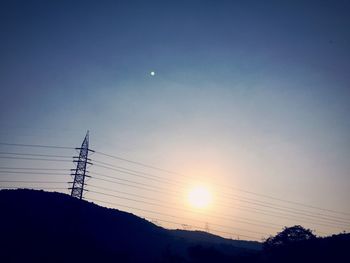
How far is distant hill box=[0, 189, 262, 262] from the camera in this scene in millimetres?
56062

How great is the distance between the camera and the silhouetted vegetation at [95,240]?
55.5 metres

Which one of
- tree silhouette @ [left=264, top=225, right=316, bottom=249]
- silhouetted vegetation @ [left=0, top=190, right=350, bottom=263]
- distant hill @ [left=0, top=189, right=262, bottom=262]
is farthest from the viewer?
tree silhouette @ [left=264, top=225, right=316, bottom=249]

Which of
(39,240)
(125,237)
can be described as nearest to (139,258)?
(125,237)

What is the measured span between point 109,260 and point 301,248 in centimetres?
3755

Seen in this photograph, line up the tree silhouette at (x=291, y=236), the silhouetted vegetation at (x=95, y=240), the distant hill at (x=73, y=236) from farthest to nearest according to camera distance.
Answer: the tree silhouette at (x=291, y=236)
the distant hill at (x=73, y=236)
the silhouetted vegetation at (x=95, y=240)

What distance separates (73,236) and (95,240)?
1152cm

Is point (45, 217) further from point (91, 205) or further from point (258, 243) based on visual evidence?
point (258, 243)

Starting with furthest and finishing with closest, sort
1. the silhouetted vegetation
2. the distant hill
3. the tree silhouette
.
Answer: the tree silhouette < the distant hill < the silhouetted vegetation

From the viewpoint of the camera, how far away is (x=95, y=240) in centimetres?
7100

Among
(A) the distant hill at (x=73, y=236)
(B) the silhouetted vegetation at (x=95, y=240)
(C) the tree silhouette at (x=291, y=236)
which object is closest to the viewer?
(B) the silhouetted vegetation at (x=95, y=240)

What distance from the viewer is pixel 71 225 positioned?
69.9 metres

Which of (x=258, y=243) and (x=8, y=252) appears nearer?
(x=8, y=252)

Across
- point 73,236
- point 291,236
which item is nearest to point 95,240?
point 73,236

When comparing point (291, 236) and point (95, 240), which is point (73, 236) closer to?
point (95, 240)
